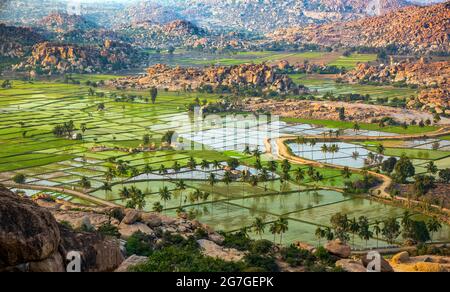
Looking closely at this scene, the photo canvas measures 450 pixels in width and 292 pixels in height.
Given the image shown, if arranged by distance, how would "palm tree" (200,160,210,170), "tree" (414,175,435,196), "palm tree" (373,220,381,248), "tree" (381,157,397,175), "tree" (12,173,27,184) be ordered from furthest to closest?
"tree" (381,157,397,175) → "palm tree" (200,160,210,170) → "tree" (12,173,27,184) → "tree" (414,175,435,196) → "palm tree" (373,220,381,248)

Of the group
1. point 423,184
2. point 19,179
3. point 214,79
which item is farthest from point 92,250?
point 214,79

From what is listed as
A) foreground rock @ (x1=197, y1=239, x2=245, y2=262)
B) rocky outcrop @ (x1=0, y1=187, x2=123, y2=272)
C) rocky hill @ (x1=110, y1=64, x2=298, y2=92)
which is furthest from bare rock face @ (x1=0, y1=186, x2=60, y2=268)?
rocky hill @ (x1=110, y1=64, x2=298, y2=92)

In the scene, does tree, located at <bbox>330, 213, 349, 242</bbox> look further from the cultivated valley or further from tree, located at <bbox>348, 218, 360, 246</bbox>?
tree, located at <bbox>348, 218, 360, 246</bbox>

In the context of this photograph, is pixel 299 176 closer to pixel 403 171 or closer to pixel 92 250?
pixel 403 171

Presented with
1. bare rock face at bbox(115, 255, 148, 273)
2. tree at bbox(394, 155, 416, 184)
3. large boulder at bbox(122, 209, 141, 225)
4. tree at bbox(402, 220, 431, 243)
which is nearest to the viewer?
bare rock face at bbox(115, 255, 148, 273)

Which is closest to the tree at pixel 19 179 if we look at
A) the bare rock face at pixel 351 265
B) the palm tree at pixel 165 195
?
the palm tree at pixel 165 195

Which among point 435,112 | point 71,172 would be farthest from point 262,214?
point 435,112
